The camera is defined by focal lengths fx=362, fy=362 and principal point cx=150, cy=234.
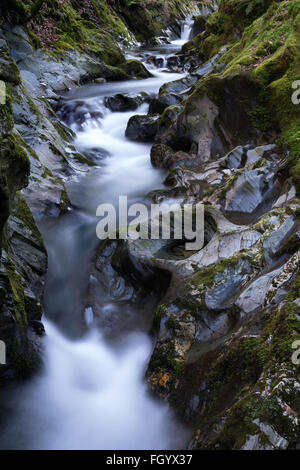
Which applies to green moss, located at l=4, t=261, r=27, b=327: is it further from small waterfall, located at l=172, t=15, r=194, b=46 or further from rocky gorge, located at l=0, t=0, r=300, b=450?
small waterfall, located at l=172, t=15, r=194, b=46

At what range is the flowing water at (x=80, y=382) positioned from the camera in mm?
3605

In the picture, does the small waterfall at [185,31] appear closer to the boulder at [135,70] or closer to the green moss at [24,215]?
the boulder at [135,70]

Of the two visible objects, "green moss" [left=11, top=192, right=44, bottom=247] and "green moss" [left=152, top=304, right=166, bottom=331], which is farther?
"green moss" [left=11, top=192, right=44, bottom=247]

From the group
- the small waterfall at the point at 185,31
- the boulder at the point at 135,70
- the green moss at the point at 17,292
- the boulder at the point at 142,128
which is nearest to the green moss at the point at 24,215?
the green moss at the point at 17,292

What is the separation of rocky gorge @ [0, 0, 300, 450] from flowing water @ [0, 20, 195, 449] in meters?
0.02

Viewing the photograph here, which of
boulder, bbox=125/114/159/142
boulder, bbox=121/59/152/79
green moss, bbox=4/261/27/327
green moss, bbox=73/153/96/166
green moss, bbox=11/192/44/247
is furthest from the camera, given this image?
boulder, bbox=121/59/152/79

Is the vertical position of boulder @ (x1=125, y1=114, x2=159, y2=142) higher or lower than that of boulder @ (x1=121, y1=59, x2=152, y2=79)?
lower

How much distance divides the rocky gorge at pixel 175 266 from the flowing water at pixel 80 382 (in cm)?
2

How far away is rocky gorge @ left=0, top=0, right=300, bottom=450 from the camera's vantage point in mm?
3102

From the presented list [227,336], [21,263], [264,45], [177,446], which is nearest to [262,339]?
[227,336]

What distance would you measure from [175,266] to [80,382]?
6.11 feet

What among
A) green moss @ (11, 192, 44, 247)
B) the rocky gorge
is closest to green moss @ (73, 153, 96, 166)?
the rocky gorge
